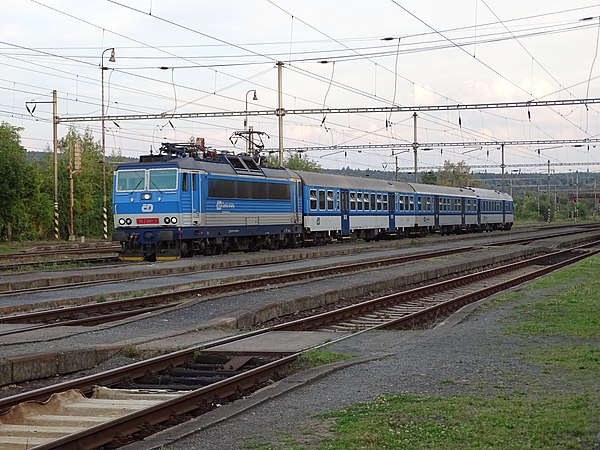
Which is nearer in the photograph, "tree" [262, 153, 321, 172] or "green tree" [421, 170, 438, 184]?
"tree" [262, 153, 321, 172]

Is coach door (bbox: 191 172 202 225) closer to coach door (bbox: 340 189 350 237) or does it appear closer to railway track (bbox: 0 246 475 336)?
railway track (bbox: 0 246 475 336)

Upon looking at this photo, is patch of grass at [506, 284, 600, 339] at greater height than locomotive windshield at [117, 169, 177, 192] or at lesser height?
lesser

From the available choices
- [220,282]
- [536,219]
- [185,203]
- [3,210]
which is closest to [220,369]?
[220,282]

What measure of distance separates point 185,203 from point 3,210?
84.1 feet

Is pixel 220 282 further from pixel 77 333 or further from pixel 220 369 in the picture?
pixel 220 369

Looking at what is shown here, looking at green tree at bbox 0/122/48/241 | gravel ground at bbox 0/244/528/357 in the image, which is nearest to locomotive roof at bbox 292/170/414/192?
gravel ground at bbox 0/244/528/357

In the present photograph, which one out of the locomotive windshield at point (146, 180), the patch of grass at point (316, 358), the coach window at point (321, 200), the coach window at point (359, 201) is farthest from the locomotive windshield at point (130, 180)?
the patch of grass at point (316, 358)

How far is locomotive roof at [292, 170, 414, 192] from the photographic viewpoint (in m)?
40.0

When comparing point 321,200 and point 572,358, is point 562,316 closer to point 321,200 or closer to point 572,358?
point 572,358

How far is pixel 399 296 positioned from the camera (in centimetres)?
1984

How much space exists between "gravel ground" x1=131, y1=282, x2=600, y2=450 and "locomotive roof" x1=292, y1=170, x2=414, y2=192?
26.3 meters

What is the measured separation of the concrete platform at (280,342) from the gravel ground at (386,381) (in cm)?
44

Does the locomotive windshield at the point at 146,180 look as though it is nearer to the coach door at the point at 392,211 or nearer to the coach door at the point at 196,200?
the coach door at the point at 196,200

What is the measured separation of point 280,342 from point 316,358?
1.62 m
